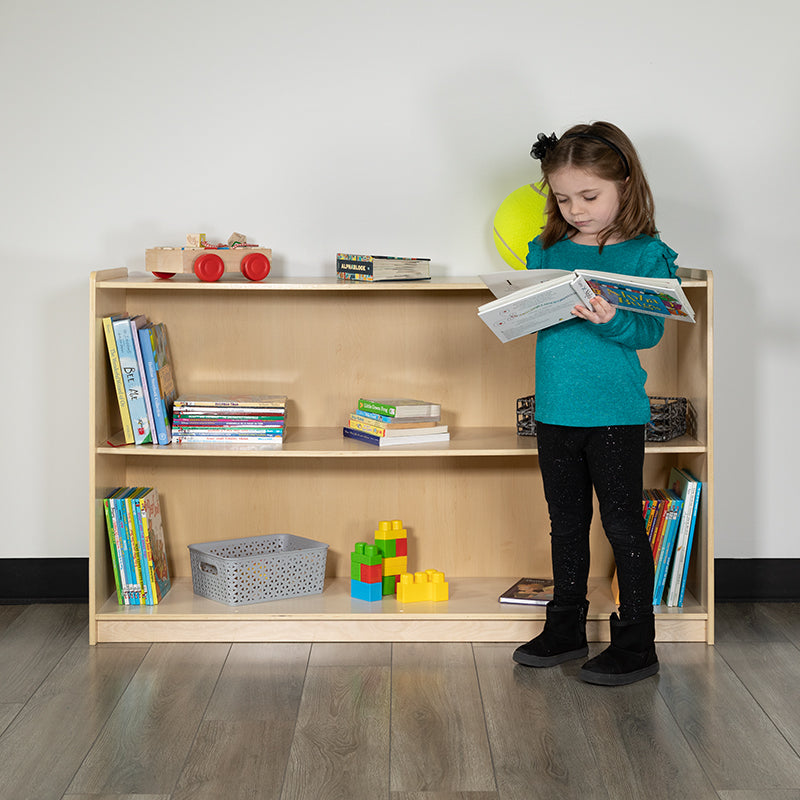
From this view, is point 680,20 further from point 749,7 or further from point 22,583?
point 22,583

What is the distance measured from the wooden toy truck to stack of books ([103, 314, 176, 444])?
0.52 feet

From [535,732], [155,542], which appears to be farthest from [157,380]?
[535,732]

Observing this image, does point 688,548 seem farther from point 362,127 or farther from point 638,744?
point 362,127

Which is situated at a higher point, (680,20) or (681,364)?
(680,20)

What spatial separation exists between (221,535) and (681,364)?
1.32 m

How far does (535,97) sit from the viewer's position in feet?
8.56

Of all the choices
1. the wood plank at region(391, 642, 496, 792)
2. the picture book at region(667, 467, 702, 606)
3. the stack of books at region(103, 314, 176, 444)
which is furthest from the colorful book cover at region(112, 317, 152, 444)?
the picture book at region(667, 467, 702, 606)

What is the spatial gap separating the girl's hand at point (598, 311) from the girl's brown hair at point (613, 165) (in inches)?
8.2

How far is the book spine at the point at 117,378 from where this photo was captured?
93.7 inches

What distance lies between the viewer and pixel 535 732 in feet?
6.21

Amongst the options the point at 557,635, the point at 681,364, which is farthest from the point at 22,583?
the point at 681,364

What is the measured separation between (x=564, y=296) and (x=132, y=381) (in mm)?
1111

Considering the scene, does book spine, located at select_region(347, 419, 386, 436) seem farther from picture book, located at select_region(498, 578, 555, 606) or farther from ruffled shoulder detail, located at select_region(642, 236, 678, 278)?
ruffled shoulder detail, located at select_region(642, 236, 678, 278)

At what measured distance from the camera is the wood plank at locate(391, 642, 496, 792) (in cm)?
172
